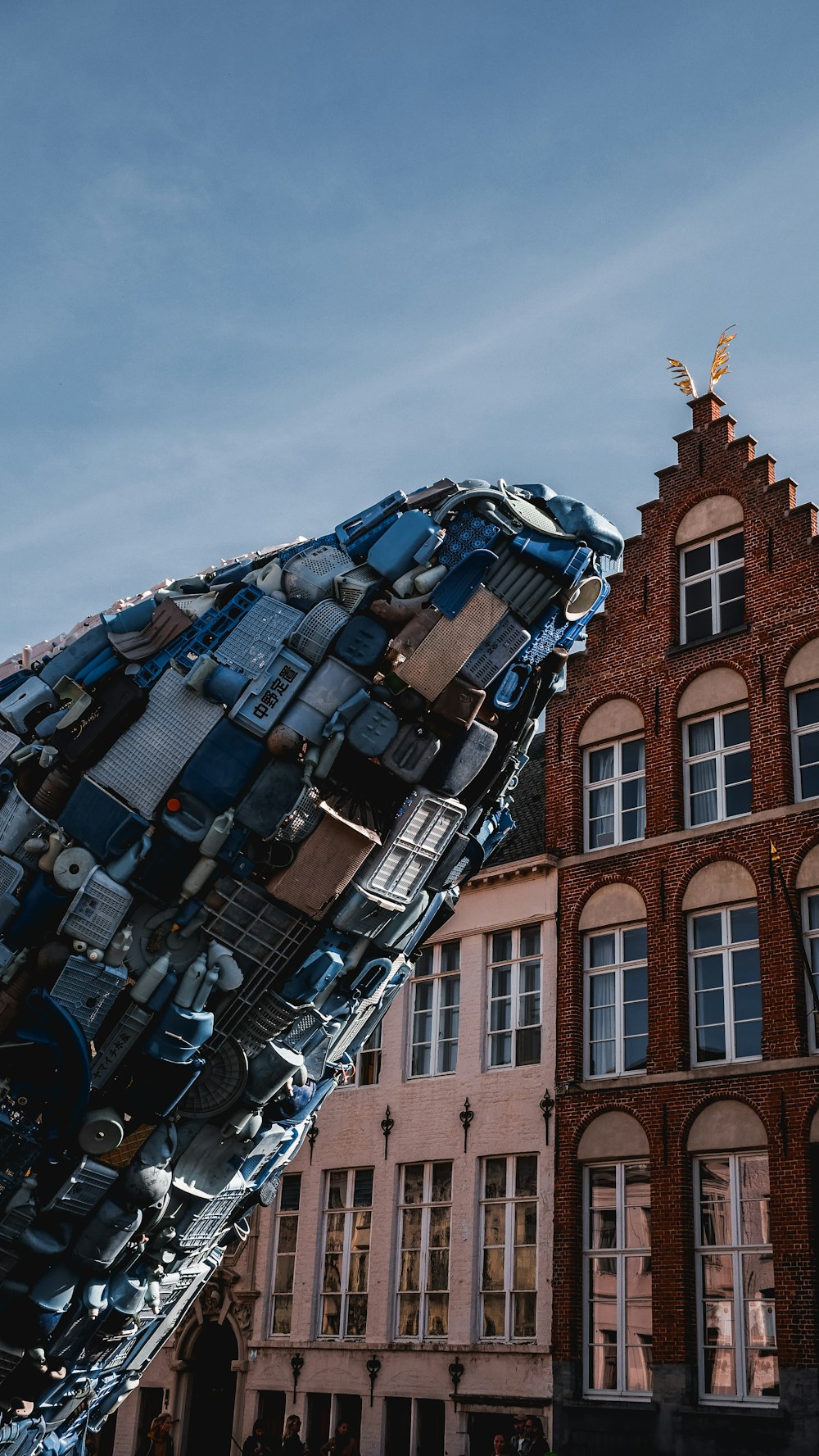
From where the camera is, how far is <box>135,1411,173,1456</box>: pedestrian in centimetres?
→ 1934

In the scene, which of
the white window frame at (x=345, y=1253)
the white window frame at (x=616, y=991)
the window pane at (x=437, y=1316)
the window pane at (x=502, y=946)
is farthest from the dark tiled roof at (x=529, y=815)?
the window pane at (x=437, y=1316)

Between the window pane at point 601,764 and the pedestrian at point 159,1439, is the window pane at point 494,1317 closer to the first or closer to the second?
the pedestrian at point 159,1439

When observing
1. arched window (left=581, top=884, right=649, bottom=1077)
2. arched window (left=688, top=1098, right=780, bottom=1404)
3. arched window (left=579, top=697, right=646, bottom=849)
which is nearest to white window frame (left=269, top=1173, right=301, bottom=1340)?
arched window (left=581, top=884, right=649, bottom=1077)

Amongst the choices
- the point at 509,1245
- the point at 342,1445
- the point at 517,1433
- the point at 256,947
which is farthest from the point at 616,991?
the point at 256,947

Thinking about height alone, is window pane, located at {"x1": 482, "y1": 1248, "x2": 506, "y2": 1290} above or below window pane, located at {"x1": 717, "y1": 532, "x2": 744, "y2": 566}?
below

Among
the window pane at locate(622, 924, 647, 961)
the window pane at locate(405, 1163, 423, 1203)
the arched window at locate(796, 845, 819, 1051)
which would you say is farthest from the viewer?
the window pane at locate(405, 1163, 423, 1203)

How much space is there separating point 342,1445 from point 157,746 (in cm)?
1824

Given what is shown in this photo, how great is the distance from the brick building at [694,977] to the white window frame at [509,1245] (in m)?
0.82

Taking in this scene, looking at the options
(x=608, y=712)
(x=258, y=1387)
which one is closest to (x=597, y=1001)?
(x=608, y=712)

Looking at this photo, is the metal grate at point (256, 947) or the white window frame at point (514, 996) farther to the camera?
the white window frame at point (514, 996)

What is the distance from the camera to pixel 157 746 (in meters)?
7.73

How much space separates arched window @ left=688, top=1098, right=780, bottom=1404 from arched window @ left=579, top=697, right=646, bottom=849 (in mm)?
4975

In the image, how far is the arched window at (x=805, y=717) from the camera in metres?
22.5

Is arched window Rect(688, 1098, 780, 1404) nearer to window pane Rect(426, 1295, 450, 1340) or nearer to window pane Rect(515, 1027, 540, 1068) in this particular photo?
window pane Rect(515, 1027, 540, 1068)
